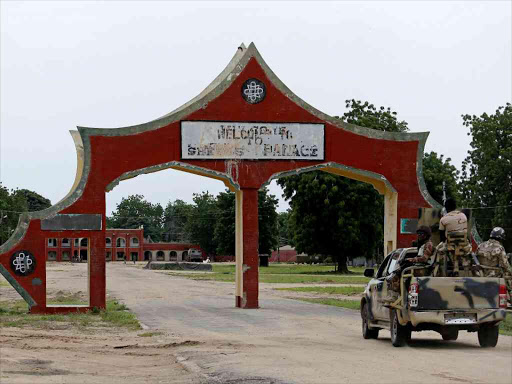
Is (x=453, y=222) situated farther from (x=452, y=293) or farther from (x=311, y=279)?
(x=311, y=279)

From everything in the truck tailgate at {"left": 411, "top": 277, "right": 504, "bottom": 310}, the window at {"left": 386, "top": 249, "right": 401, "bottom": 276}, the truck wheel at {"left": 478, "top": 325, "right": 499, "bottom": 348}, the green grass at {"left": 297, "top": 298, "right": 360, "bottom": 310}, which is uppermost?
the window at {"left": 386, "top": 249, "right": 401, "bottom": 276}

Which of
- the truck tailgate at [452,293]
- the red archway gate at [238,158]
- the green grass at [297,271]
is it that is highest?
the red archway gate at [238,158]

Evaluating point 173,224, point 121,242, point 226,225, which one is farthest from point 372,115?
point 173,224

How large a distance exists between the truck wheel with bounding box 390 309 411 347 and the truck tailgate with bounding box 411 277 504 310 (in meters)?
0.85

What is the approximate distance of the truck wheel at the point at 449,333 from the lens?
17283 mm

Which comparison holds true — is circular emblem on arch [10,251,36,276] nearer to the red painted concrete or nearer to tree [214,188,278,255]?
the red painted concrete

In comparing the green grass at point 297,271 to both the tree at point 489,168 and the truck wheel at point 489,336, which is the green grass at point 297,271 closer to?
the tree at point 489,168

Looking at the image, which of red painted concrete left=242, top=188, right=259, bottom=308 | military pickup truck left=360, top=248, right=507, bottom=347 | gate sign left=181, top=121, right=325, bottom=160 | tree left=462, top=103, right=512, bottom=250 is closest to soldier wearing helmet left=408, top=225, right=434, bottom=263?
military pickup truck left=360, top=248, right=507, bottom=347

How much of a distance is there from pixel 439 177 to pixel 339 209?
11.0 metres

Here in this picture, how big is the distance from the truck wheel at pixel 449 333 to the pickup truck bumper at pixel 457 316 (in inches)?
11.8

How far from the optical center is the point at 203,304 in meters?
34.2

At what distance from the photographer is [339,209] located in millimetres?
70375

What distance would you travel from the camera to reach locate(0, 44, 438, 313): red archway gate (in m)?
29.1

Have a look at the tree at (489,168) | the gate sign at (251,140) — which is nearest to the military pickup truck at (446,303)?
the gate sign at (251,140)
